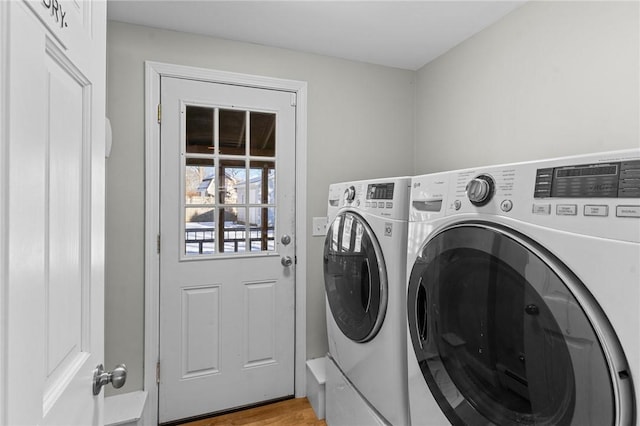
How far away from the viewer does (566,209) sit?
68cm

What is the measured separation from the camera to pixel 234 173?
6.72 feet

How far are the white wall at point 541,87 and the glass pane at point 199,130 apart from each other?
1.51 meters

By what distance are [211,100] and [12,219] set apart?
68.4 inches

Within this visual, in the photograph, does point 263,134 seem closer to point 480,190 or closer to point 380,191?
point 380,191

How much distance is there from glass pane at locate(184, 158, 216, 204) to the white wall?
1.51 metres

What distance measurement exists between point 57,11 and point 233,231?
5.17 feet

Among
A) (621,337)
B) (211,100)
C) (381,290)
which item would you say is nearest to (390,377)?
(381,290)

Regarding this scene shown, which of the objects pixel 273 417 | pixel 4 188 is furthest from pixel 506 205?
pixel 273 417

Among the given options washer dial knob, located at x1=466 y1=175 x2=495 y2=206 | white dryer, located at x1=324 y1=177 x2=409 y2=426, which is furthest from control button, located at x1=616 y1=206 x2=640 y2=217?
white dryer, located at x1=324 y1=177 x2=409 y2=426

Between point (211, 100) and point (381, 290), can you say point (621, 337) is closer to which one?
point (381, 290)

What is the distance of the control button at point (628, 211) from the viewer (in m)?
0.57

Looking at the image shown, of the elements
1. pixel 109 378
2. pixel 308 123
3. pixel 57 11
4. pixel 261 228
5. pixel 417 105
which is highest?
pixel 417 105

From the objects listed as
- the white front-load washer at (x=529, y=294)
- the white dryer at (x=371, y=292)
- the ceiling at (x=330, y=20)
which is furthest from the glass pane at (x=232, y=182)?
the white front-load washer at (x=529, y=294)

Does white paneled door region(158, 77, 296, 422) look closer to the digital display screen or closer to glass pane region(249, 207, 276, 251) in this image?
glass pane region(249, 207, 276, 251)
